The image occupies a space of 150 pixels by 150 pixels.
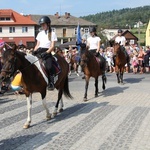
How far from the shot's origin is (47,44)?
8.71 meters

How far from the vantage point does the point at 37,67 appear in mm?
8250

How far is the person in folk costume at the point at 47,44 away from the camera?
852 centimetres

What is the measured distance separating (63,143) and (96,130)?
1.25 meters

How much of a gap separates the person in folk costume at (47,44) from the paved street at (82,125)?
129 cm

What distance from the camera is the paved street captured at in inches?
258

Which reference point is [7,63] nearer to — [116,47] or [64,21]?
[116,47]

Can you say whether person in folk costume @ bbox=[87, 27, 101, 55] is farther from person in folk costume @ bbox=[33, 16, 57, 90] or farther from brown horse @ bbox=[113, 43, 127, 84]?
person in folk costume @ bbox=[33, 16, 57, 90]

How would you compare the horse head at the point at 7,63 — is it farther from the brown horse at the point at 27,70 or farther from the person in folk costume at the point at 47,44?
the person in folk costume at the point at 47,44

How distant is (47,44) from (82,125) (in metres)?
2.40

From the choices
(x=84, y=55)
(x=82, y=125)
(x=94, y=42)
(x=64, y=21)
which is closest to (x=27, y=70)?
(x=82, y=125)

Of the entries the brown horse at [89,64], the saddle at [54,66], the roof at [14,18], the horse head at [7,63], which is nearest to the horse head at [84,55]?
the brown horse at [89,64]

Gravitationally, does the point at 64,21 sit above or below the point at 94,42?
above

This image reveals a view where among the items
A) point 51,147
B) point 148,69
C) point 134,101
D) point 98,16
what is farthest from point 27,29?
point 98,16

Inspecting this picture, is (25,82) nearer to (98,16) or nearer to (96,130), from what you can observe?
(96,130)
